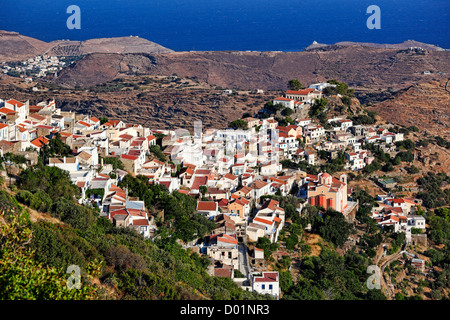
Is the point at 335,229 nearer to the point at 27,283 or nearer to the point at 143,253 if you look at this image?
the point at 143,253

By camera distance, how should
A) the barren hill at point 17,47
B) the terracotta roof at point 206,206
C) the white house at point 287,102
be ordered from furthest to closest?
the barren hill at point 17,47 < the white house at point 287,102 < the terracotta roof at point 206,206

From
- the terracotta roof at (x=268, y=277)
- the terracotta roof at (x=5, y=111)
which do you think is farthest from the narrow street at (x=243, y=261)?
the terracotta roof at (x=5, y=111)

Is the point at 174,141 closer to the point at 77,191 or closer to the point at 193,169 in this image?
the point at 193,169

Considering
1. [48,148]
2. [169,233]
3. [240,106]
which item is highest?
[240,106]

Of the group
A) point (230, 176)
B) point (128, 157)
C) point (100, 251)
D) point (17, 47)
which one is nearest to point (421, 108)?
point (230, 176)

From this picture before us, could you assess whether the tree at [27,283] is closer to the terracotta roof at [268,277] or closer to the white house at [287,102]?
the terracotta roof at [268,277]

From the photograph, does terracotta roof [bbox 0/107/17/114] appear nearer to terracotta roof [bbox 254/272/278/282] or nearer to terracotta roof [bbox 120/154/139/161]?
terracotta roof [bbox 120/154/139/161]

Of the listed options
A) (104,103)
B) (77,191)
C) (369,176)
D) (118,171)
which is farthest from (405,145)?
(104,103)

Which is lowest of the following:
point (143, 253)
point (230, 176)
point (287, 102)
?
point (143, 253)
